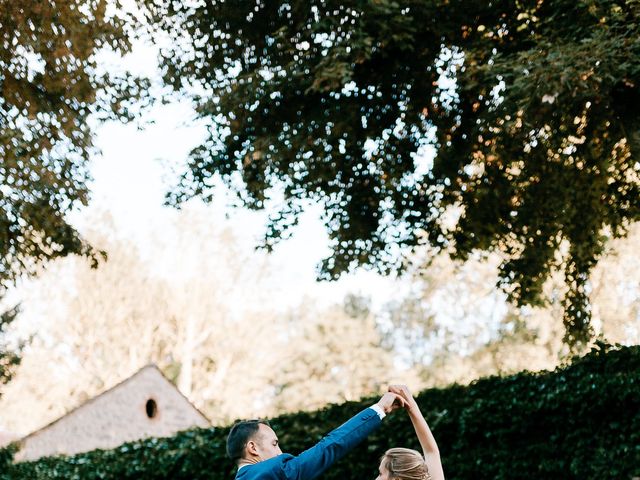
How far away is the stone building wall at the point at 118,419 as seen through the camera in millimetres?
25953

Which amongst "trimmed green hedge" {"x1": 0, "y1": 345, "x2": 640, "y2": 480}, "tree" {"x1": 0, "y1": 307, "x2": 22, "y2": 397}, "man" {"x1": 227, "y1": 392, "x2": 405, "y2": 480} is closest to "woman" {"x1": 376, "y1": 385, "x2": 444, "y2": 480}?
"man" {"x1": 227, "y1": 392, "x2": 405, "y2": 480}

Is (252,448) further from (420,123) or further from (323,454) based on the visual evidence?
(420,123)

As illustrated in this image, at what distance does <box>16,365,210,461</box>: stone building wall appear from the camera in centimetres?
2595

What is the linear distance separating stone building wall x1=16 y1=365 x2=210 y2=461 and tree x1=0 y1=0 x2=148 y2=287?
13.8 metres

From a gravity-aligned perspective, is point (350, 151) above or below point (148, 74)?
below

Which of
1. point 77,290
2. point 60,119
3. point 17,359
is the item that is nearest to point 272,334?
point 77,290

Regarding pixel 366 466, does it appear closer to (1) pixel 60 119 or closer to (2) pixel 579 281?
(2) pixel 579 281

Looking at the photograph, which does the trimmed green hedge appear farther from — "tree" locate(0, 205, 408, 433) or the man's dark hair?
"tree" locate(0, 205, 408, 433)

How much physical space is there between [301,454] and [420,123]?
12.0m

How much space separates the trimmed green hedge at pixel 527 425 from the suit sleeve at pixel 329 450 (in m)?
7.41

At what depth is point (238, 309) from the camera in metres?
36.8

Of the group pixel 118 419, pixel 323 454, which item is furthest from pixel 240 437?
pixel 118 419

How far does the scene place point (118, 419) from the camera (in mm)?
26688

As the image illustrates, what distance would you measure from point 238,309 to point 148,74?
23329 millimetres
